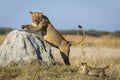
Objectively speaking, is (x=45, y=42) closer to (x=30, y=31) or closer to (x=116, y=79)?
(x=30, y=31)

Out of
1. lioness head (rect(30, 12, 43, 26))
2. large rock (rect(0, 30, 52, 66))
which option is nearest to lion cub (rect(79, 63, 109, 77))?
large rock (rect(0, 30, 52, 66))

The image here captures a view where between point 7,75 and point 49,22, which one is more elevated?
point 49,22

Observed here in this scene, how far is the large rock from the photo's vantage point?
1511 centimetres

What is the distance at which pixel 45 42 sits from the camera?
16.1 m

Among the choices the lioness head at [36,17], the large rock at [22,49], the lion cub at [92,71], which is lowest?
the lion cub at [92,71]

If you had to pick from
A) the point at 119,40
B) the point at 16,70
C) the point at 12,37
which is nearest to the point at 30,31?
the point at 12,37

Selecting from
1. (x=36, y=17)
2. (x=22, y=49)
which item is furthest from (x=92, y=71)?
(x=36, y=17)

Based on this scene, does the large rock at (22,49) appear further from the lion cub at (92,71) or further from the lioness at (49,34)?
the lion cub at (92,71)

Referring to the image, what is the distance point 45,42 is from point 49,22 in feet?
1.78

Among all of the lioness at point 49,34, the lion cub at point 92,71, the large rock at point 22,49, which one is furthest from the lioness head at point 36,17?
the lion cub at point 92,71

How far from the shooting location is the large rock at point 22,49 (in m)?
15.1

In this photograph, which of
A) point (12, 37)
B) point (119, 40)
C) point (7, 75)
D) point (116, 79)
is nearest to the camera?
point (7, 75)

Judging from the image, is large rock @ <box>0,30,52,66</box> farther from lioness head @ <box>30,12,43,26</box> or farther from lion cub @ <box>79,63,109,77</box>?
lion cub @ <box>79,63,109,77</box>

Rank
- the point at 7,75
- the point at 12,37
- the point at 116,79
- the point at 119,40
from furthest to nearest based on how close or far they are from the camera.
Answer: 1. the point at 119,40
2. the point at 12,37
3. the point at 116,79
4. the point at 7,75
